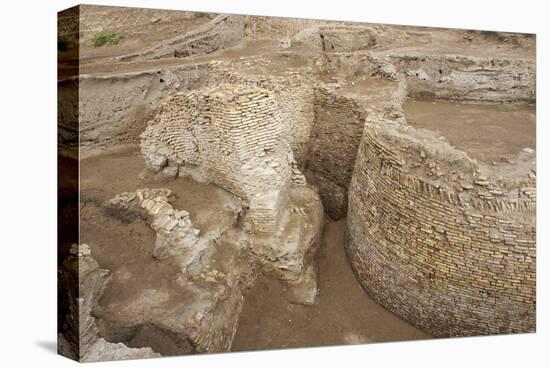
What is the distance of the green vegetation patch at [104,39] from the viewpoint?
18.4 ft

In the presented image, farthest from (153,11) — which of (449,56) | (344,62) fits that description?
(449,56)

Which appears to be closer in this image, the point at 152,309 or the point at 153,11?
the point at 152,309

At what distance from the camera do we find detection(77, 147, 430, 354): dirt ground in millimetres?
5680

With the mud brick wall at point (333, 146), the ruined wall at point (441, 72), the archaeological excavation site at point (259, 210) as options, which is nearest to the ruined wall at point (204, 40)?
the archaeological excavation site at point (259, 210)

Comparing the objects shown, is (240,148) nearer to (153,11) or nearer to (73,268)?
(153,11)

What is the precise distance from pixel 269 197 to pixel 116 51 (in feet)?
9.76

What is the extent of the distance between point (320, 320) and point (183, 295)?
2.14 meters

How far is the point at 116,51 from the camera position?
262 inches

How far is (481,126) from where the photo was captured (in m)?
7.73

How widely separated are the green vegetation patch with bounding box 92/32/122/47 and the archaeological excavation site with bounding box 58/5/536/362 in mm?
34

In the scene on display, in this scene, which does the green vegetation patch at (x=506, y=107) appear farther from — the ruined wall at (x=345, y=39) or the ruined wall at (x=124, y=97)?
the ruined wall at (x=124, y=97)

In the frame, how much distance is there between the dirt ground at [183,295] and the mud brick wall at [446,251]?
46cm

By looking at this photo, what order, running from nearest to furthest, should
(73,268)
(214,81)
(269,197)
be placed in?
1. (73,268)
2. (269,197)
3. (214,81)

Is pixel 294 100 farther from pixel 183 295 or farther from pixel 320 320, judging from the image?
pixel 183 295
